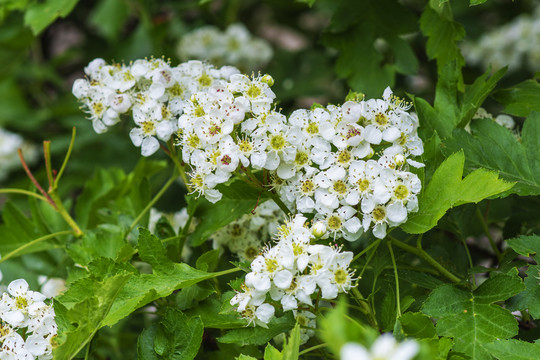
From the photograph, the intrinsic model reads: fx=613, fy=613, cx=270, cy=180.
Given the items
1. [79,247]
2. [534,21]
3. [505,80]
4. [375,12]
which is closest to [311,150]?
[79,247]

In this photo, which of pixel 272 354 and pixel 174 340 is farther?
pixel 174 340

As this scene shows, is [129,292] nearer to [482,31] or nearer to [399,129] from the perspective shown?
[399,129]

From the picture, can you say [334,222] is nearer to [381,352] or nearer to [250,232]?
[250,232]

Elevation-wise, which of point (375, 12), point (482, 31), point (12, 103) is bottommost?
point (12, 103)

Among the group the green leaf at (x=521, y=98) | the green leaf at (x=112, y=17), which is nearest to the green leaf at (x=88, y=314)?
the green leaf at (x=521, y=98)

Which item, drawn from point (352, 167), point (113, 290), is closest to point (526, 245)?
point (352, 167)

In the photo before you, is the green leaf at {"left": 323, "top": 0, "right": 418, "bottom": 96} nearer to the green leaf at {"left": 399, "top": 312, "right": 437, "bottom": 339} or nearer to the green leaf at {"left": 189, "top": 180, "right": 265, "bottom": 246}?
the green leaf at {"left": 189, "top": 180, "right": 265, "bottom": 246}

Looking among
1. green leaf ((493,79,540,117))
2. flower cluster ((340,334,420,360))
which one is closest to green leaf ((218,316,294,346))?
flower cluster ((340,334,420,360))
